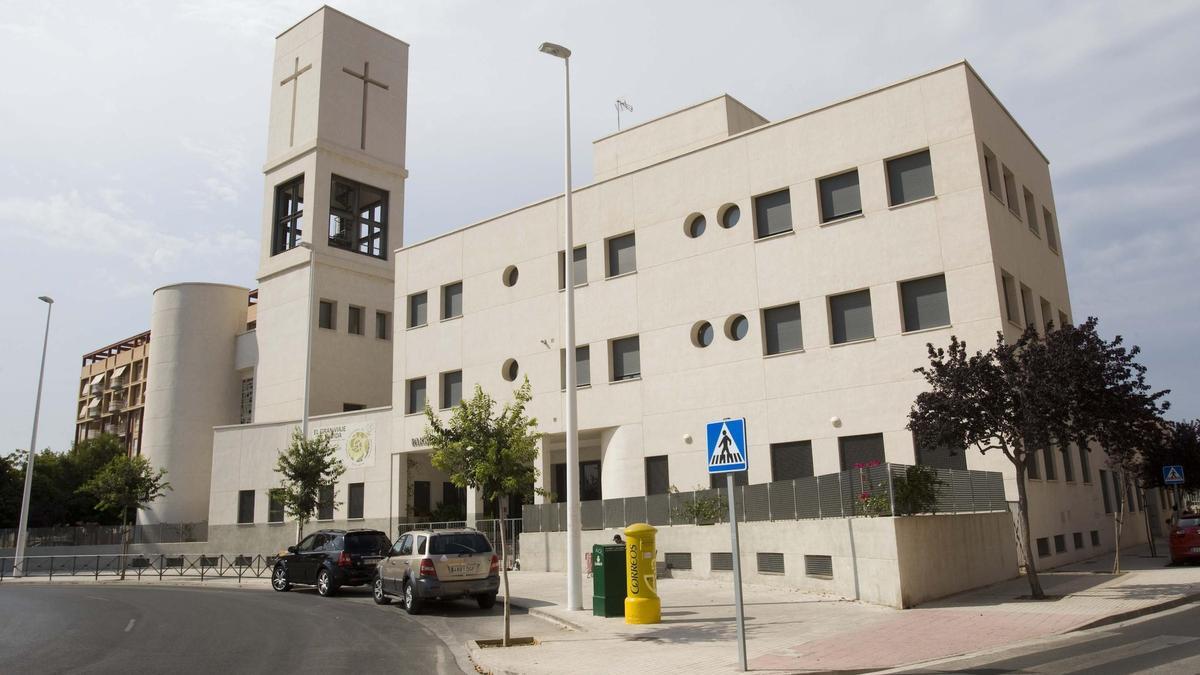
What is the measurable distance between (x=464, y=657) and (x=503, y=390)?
67.6 ft

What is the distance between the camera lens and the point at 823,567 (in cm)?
1794

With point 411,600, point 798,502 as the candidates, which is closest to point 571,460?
point 411,600

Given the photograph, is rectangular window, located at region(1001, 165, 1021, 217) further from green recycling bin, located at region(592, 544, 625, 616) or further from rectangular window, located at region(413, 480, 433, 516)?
rectangular window, located at region(413, 480, 433, 516)

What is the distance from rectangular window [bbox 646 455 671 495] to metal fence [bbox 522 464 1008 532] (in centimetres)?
274

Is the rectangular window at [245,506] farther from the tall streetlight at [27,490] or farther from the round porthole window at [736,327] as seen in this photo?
the round porthole window at [736,327]

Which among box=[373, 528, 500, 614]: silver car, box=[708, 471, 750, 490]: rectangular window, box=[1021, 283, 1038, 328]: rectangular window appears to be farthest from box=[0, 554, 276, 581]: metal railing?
box=[1021, 283, 1038, 328]: rectangular window

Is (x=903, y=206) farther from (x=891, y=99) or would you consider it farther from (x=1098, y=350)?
(x=1098, y=350)

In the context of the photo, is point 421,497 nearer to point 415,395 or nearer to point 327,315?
point 415,395

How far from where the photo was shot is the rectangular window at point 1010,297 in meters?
24.0

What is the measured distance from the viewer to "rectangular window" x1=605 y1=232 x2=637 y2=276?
3012cm

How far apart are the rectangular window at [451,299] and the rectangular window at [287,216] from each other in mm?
16826

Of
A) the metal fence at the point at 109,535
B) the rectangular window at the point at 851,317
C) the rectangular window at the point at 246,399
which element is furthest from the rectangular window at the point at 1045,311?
the metal fence at the point at 109,535

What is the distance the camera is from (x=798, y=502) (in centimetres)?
1914

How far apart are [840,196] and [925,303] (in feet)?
14.2
